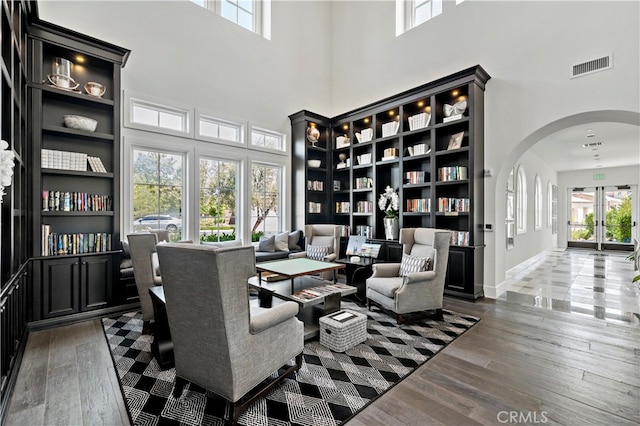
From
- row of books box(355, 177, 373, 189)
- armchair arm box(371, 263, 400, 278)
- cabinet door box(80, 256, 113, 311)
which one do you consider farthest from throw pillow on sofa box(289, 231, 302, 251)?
cabinet door box(80, 256, 113, 311)

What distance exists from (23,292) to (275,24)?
19.7 ft

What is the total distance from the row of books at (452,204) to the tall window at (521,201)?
375 cm

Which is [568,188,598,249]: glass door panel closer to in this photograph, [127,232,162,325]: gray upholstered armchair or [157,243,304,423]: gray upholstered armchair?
[157,243,304,423]: gray upholstered armchair

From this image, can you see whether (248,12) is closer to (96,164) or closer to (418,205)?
(96,164)

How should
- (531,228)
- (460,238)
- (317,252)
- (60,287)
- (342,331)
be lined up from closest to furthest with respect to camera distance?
1. (342,331)
2. (60,287)
3. (460,238)
4. (317,252)
5. (531,228)

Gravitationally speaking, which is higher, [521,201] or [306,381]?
[521,201]

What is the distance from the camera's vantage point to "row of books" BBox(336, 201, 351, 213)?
632 cm

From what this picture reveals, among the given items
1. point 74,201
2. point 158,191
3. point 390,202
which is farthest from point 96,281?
point 390,202

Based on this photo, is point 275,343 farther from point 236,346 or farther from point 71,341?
point 71,341

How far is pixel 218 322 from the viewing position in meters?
1.64

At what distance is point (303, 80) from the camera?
6543 mm

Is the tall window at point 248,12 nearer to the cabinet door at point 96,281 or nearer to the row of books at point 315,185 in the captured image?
the row of books at point 315,185

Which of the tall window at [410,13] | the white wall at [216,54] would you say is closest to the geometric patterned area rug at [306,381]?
the white wall at [216,54]

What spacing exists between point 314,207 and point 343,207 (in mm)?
650
